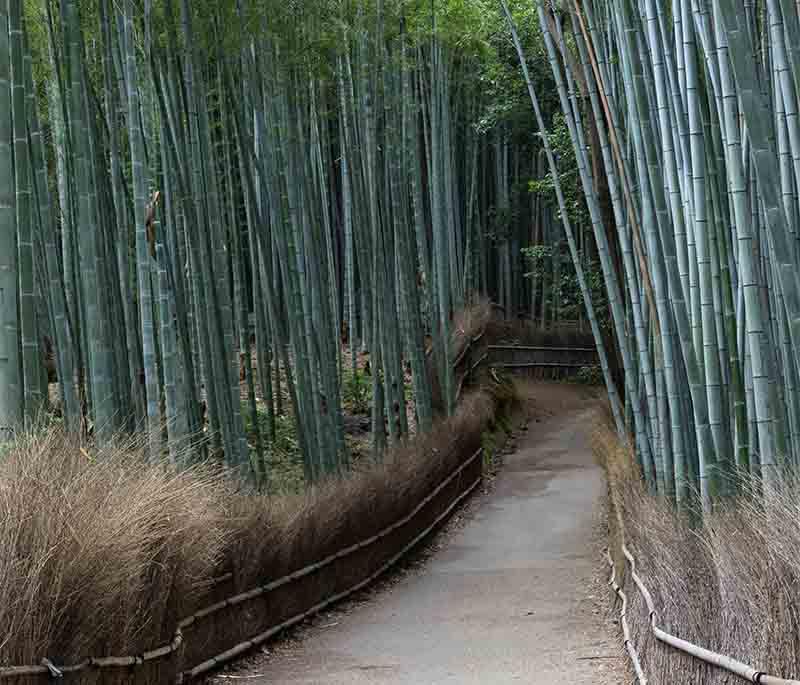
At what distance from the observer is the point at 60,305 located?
17.0ft

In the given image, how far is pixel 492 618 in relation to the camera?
5871 mm

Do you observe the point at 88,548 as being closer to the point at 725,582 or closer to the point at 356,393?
the point at 725,582

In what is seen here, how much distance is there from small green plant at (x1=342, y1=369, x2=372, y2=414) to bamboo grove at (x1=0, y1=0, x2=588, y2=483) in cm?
53

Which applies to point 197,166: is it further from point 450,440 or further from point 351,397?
point 351,397

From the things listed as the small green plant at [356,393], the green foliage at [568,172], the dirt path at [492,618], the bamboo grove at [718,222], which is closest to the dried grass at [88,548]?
the dirt path at [492,618]

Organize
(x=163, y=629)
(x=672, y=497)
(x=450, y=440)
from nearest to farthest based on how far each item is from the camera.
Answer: (x=163, y=629) < (x=672, y=497) < (x=450, y=440)

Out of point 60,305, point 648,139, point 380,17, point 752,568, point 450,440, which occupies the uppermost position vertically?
point 380,17

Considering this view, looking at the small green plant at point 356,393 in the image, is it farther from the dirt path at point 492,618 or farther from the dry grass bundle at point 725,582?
the dry grass bundle at point 725,582

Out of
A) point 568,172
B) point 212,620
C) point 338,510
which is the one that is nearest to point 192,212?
point 338,510

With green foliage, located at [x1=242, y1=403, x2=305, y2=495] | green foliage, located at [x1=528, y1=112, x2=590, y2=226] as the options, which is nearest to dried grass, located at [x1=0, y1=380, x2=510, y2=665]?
green foliage, located at [x1=242, y1=403, x2=305, y2=495]

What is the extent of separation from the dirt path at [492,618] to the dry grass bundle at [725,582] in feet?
2.12

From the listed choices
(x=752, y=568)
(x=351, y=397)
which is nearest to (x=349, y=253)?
(x=351, y=397)

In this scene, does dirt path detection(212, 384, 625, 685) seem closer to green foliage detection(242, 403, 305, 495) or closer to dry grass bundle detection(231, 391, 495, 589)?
dry grass bundle detection(231, 391, 495, 589)

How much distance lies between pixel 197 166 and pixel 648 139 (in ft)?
10.7
